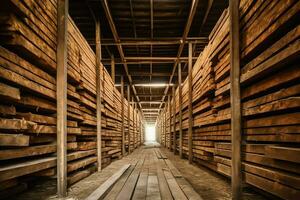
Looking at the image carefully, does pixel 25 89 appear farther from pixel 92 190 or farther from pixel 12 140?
pixel 92 190

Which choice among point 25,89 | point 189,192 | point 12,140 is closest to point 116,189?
point 189,192

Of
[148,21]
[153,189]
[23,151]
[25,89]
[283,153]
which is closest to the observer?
[283,153]

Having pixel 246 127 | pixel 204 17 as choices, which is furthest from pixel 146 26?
pixel 246 127

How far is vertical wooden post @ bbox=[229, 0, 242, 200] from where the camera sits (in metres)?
4.09

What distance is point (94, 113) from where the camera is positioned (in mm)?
7816

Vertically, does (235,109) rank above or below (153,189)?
above

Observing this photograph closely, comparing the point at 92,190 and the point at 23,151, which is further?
the point at 92,190

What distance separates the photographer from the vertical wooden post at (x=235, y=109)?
409cm

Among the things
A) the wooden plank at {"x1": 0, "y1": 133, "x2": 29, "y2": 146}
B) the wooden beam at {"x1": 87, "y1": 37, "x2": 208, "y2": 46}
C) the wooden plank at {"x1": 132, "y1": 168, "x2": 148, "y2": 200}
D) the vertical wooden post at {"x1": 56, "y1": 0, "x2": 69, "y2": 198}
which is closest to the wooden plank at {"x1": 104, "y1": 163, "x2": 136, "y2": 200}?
the wooden plank at {"x1": 132, "y1": 168, "x2": 148, "y2": 200}

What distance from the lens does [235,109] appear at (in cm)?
416

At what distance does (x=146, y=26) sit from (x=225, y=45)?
516 cm

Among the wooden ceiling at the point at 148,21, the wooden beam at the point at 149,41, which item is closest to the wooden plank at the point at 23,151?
the wooden ceiling at the point at 148,21

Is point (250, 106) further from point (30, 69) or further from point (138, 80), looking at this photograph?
point (138, 80)

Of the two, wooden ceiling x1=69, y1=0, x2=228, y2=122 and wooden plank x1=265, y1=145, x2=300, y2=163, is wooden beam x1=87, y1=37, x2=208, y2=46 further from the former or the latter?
wooden plank x1=265, y1=145, x2=300, y2=163
